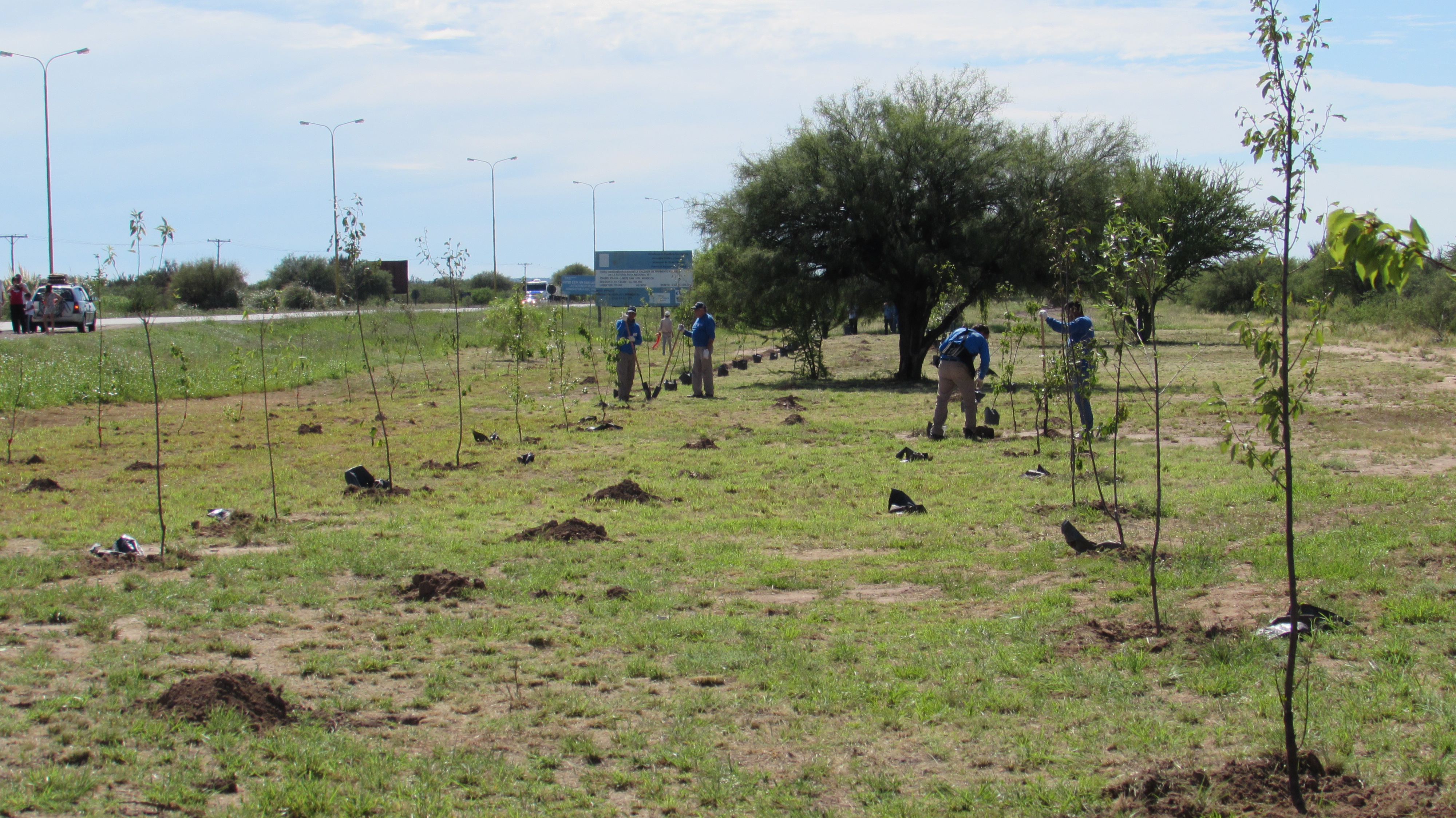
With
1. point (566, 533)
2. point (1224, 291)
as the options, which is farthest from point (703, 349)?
point (1224, 291)

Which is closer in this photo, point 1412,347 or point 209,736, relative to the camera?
point 209,736

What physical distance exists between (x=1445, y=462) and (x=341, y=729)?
11741 mm

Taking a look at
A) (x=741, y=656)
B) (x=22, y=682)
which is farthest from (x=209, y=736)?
(x=741, y=656)

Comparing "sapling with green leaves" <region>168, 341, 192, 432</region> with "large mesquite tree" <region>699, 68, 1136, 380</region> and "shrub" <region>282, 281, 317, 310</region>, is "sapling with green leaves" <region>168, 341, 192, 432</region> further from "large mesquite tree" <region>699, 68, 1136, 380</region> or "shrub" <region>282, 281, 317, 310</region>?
"shrub" <region>282, 281, 317, 310</region>

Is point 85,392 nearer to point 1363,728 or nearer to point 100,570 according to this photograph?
point 100,570

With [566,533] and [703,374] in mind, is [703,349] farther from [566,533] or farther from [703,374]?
[566,533]

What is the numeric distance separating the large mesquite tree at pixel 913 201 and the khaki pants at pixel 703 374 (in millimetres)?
4311

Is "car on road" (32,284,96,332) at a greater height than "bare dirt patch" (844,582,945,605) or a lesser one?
greater

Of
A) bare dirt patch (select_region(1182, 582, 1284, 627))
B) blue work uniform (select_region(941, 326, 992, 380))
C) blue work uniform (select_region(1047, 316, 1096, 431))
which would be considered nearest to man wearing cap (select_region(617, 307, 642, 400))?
blue work uniform (select_region(941, 326, 992, 380))

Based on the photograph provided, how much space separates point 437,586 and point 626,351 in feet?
47.5

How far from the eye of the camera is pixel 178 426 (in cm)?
1877

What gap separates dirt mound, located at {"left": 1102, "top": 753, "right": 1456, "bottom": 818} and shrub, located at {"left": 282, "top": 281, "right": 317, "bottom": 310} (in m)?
47.8

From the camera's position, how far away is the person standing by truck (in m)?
32.6

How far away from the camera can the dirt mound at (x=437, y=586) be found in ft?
24.2
